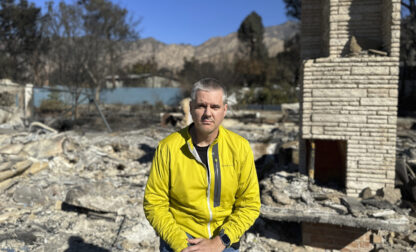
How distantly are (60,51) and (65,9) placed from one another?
657 centimetres

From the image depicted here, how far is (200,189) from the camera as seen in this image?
1981 mm

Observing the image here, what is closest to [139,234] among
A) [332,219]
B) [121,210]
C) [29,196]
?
[121,210]

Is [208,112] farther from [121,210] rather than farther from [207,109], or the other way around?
[121,210]

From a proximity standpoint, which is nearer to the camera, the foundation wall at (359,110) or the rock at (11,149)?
the foundation wall at (359,110)

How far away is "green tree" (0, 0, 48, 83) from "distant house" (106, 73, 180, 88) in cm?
667

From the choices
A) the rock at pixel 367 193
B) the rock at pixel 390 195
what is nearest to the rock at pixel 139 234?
the rock at pixel 367 193

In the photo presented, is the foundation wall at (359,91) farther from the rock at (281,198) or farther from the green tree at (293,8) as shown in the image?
the green tree at (293,8)

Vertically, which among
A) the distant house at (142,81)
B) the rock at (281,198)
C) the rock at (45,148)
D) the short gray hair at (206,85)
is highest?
the distant house at (142,81)

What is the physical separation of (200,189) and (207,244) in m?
0.32

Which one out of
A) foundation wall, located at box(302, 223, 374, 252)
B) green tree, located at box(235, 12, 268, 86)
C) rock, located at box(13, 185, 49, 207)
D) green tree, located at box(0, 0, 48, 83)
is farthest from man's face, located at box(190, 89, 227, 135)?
green tree, located at box(0, 0, 48, 83)

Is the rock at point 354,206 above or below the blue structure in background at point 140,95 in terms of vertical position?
below

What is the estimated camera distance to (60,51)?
23.3 metres

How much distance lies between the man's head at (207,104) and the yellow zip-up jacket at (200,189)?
15cm

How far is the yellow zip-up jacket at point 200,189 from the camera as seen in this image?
1961 millimetres
